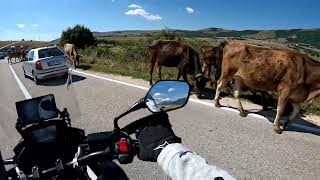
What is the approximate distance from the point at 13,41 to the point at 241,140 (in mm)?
4908

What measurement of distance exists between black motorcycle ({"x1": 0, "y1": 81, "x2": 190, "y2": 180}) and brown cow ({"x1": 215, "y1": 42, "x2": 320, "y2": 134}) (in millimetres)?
6207

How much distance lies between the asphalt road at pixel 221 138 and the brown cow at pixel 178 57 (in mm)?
2961

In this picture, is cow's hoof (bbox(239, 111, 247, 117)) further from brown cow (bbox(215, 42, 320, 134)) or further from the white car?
the white car

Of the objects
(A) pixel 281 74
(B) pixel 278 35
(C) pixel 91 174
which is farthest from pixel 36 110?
(B) pixel 278 35

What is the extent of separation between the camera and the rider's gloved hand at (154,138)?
6.29ft

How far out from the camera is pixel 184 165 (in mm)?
1653

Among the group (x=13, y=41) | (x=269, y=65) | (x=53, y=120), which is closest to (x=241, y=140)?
(x=269, y=65)

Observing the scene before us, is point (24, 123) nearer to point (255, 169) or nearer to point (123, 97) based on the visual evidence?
point (255, 169)

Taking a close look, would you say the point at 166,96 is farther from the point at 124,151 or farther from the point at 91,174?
the point at 91,174

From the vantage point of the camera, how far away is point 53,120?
2428 millimetres

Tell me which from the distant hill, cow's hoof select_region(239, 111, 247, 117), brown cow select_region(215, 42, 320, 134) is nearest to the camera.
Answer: brown cow select_region(215, 42, 320, 134)

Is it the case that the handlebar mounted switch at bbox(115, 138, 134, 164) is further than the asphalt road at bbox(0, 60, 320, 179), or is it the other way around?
the asphalt road at bbox(0, 60, 320, 179)

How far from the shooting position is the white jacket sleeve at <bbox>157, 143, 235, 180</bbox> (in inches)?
60.5

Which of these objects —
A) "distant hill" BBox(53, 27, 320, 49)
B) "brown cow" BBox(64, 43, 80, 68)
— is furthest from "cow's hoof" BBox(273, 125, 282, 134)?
"distant hill" BBox(53, 27, 320, 49)
